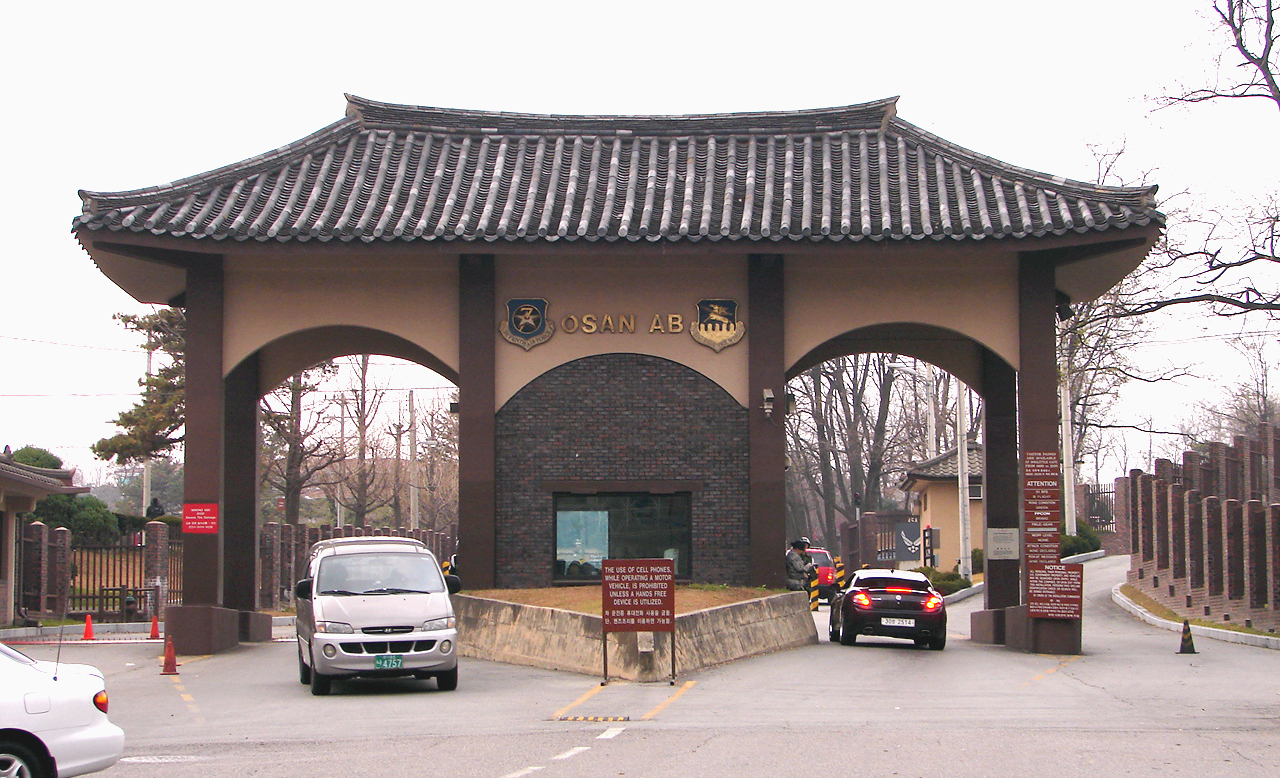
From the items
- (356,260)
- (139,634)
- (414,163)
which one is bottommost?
(139,634)

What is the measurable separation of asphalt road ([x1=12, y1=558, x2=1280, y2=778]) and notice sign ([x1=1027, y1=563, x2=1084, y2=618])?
0.92 m

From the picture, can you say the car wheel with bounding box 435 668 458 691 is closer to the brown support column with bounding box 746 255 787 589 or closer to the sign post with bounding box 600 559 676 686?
the sign post with bounding box 600 559 676 686

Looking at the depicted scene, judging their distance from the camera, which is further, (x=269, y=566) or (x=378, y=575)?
(x=269, y=566)

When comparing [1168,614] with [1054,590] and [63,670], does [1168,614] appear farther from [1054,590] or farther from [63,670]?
[63,670]

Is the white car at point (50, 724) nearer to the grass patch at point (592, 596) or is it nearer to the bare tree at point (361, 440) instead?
the grass patch at point (592, 596)

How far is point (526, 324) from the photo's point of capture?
78.1 ft

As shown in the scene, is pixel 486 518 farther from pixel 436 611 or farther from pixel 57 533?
pixel 57 533

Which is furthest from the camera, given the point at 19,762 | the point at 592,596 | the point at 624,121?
the point at 624,121

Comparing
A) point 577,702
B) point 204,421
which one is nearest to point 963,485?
point 204,421

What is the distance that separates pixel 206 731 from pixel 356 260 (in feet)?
38.3

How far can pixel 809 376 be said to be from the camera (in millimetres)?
63844

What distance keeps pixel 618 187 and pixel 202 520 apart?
9.11 metres

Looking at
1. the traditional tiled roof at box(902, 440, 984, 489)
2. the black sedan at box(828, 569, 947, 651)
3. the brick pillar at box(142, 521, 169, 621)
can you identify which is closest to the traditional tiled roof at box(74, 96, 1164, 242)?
the black sedan at box(828, 569, 947, 651)

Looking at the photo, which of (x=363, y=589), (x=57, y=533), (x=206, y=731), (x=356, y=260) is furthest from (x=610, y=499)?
(x=57, y=533)
